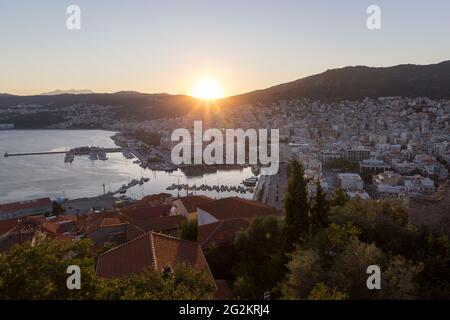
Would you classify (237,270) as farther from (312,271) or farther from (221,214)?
(221,214)

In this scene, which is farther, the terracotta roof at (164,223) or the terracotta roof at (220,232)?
the terracotta roof at (164,223)

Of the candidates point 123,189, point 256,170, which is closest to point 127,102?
point 256,170

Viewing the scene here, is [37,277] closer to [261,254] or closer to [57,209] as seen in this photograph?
[261,254]

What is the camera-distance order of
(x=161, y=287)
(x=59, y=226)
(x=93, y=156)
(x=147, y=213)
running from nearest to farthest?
(x=161, y=287) < (x=59, y=226) < (x=147, y=213) < (x=93, y=156)

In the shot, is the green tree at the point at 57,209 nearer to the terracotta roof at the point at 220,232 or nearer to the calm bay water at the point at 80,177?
the calm bay water at the point at 80,177

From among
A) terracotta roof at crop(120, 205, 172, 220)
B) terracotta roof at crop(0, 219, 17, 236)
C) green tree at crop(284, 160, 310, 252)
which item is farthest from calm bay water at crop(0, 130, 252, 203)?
green tree at crop(284, 160, 310, 252)

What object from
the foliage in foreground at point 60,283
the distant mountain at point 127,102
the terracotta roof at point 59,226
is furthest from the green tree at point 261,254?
the distant mountain at point 127,102
